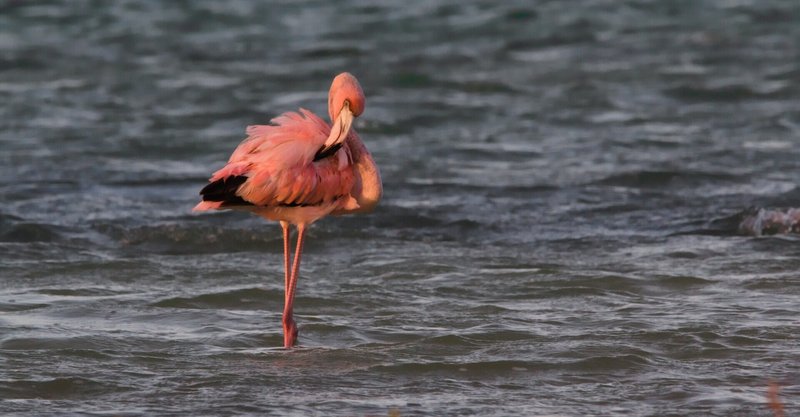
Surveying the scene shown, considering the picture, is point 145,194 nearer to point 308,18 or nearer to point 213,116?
point 213,116

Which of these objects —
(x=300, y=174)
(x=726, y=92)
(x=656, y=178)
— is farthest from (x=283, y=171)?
(x=726, y=92)

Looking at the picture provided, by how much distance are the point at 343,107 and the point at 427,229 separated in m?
3.19

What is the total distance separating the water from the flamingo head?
103 centimetres

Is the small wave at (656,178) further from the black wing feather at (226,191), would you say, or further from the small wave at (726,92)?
the black wing feather at (226,191)

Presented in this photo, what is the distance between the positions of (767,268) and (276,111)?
7596mm

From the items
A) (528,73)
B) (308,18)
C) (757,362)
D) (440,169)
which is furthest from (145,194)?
(308,18)

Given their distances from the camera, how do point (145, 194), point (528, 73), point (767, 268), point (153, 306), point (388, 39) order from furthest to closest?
1. point (388, 39)
2. point (528, 73)
3. point (145, 194)
4. point (767, 268)
5. point (153, 306)

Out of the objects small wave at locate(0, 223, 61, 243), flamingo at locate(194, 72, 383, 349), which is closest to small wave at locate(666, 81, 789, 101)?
small wave at locate(0, 223, 61, 243)

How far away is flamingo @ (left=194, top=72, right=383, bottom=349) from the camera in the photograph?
23.5 ft

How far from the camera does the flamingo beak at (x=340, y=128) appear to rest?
7.23 m

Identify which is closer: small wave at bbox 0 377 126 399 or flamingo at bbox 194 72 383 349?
small wave at bbox 0 377 126 399

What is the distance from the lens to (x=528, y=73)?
57.5 ft

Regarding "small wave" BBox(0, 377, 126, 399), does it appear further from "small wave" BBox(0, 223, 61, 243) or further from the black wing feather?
"small wave" BBox(0, 223, 61, 243)

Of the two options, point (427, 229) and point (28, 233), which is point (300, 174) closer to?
point (427, 229)
